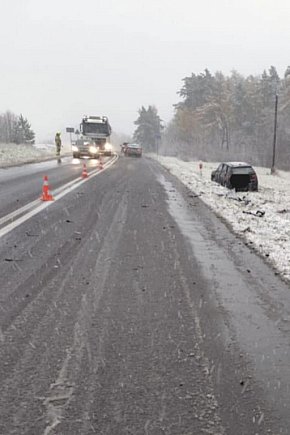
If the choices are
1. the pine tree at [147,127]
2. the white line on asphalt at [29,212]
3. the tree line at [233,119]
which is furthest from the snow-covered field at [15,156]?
the pine tree at [147,127]

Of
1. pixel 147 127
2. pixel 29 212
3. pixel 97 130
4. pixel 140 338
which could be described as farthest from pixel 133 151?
pixel 147 127

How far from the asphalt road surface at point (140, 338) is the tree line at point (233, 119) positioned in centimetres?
5646

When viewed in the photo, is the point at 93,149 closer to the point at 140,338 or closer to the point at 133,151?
the point at 133,151

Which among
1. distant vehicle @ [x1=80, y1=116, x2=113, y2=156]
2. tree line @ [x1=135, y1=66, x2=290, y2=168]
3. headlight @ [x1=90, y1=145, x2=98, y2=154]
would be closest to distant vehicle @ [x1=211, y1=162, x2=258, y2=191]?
headlight @ [x1=90, y1=145, x2=98, y2=154]

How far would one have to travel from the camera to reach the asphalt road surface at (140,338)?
2707 millimetres

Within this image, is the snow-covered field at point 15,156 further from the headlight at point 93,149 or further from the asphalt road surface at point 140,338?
the asphalt road surface at point 140,338

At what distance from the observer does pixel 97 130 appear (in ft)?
132

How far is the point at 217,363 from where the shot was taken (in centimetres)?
338

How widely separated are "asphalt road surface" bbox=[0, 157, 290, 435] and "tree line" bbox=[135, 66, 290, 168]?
56.5 metres

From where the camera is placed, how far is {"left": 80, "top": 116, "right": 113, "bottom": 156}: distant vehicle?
39.8 meters

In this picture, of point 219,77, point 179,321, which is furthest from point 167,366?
point 219,77

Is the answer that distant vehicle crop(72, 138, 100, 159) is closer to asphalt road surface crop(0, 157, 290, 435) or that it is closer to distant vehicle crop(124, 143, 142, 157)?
distant vehicle crop(124, 143, 142, 157)

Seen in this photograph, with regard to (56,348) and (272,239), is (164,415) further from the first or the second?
(272,239)

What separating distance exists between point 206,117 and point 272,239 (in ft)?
260
